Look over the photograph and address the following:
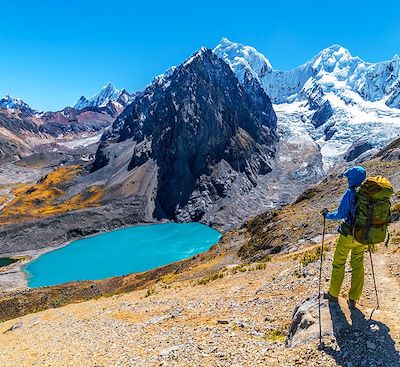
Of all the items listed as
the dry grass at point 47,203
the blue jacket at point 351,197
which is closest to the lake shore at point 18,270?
the dry grass at point 47,203

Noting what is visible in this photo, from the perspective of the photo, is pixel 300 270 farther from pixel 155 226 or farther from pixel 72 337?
pixel 155 226

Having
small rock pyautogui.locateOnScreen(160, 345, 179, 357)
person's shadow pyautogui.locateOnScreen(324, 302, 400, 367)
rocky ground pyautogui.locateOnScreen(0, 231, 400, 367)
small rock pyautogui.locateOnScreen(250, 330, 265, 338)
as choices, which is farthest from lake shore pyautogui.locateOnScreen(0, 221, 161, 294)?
person's shadow pyautogui.locateOnScreen(324, 302, 400, 367)

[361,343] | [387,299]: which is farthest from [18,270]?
[361,343]

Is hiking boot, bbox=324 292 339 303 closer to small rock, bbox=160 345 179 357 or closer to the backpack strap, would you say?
the backpack strap

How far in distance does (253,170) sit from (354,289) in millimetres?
189450

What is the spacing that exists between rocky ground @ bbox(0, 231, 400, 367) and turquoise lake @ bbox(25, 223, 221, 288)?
81.4 metres

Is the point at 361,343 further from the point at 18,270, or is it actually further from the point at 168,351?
the point at 18,270

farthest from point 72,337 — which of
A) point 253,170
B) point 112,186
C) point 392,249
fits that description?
point 253,170

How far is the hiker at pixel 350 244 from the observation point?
1128 cm

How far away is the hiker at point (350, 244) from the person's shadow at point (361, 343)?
80 centimetres

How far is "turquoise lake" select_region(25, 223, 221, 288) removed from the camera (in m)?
103

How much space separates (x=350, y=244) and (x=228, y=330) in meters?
5.01

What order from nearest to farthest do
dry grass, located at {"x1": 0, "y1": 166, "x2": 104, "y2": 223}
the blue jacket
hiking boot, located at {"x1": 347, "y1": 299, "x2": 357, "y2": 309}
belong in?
the blue jacket
hiking boot, located at {"x1": 347, "y1": 299, "x2": 357, "y2": 309}
dry grass, located at {"x1": 0, "y1": 166, "x2": 104, "y2": 223}

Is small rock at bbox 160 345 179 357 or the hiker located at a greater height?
the hiker
